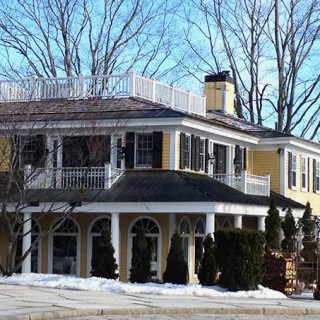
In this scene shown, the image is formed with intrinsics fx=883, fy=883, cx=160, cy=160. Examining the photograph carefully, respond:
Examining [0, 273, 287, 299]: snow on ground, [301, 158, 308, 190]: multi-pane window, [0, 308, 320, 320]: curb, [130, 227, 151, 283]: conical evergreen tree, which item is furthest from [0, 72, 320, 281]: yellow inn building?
[0, 308, 320, 320]: curb

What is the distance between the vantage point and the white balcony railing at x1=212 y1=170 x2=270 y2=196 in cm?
3591

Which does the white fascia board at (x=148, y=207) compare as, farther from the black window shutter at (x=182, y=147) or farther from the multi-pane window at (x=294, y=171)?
the multi-pane window at (x=294, y=171)

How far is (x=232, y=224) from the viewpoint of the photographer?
122ft

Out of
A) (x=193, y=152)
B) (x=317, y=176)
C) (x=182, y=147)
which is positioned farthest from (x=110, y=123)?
(x=317, y=176)

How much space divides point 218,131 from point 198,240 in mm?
4554

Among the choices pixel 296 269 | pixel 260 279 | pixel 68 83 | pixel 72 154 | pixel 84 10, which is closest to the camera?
pixel 260 279

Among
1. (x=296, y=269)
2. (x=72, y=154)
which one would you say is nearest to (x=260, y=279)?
(x=296, y=269)

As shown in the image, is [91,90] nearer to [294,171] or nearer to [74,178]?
[74,178]

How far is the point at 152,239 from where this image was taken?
34094 millimetres

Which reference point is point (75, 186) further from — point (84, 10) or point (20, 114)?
point (84, 10)

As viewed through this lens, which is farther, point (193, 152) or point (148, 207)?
point (193, 152)

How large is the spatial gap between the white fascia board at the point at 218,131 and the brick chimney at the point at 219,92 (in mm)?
5709

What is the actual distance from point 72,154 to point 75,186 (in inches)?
70.0

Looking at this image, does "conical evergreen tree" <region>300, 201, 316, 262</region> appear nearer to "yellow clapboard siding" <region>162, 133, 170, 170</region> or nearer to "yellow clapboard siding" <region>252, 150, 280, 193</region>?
"yellow clapboard siding" <region>252, 150, 280, 193</region>
